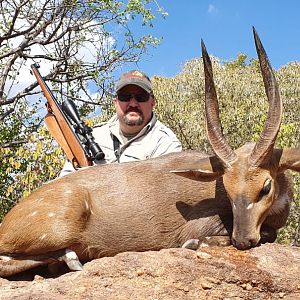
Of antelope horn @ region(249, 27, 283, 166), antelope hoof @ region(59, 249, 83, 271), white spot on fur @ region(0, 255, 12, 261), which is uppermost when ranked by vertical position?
antelope horn @ region(249, 27, 283, 166)

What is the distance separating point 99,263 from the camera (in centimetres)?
416

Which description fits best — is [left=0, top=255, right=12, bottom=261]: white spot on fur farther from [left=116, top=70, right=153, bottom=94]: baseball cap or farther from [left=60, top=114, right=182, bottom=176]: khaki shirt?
[left=116, top=70, right=153, bottom=94]: baseball cap

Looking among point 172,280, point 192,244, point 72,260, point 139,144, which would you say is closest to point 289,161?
point 192,244

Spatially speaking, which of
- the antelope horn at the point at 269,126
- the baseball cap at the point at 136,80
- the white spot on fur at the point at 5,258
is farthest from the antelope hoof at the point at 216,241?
the baseball cap at the point at 136,80

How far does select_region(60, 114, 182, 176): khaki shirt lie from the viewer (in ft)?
21.3

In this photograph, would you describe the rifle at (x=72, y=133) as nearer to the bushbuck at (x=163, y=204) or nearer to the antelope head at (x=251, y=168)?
the bushbuck at (x=163, y=204)

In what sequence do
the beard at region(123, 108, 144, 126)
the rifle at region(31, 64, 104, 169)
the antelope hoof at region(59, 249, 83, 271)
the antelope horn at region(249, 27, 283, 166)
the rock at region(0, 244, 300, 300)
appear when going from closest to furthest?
the rock at region(0, 244, 300, 300)
the antelope hoof at region(59, 249, 83, 271)
the antelope horn at region(249, 27, 283, 166)
the rifle at region(31, 64, 104, 169)
the beard at region(123, 108, 144, 126)

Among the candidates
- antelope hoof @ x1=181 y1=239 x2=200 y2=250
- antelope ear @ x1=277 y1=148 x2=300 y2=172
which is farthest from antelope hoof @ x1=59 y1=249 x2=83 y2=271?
antelope ear @ x1=277 y1=148 x2=300 y2=172

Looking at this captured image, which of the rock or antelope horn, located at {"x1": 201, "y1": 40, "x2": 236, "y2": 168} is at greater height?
antelope horn, located at {"x1": 201, "y1": 40, "x2": 236, "y2": 168}

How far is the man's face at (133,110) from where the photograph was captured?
21.8ft

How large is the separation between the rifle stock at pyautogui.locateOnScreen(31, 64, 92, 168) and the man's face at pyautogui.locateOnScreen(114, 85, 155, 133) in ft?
1.92

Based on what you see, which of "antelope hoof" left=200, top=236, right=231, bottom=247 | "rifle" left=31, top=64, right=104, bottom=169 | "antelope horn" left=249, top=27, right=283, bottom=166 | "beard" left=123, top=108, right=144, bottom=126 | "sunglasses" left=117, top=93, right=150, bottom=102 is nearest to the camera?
"antelope horn" left=249, top=27, right=283, bottom=166

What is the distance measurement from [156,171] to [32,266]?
51.2 inches

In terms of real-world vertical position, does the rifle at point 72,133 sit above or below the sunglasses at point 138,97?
below
